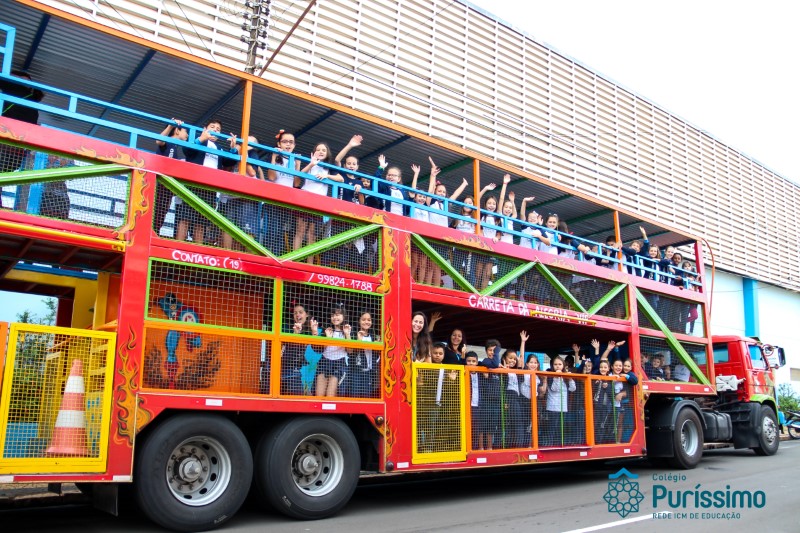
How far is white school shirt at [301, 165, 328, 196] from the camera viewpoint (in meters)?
8.27

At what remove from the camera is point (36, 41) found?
7.52m

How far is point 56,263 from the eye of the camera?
7.09 metres

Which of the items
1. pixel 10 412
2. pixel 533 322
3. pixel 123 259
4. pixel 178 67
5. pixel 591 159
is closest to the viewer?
pixel 10 412

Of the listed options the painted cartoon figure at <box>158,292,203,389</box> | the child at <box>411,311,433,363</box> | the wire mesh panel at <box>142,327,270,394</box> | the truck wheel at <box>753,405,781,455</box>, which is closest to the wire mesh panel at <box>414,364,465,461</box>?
the child at <box>411,311,433,363</box>

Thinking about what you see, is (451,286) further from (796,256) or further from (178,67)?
(796,256)

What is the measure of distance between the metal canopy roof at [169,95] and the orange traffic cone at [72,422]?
146 inches

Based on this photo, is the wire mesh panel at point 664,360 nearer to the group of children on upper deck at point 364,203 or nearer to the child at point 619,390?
the child at point 619,390

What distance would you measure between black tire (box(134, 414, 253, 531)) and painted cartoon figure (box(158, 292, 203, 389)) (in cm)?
48

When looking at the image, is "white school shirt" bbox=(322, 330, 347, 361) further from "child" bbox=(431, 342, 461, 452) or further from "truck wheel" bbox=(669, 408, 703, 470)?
"truck wheel" bbox=(669, 408, 703, 470)

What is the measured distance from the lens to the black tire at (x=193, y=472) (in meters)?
6.08

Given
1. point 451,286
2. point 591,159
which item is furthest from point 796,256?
point 451,286

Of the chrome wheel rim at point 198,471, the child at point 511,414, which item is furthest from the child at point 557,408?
the chrome wheel rim at point 198,471

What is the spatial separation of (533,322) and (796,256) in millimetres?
26891

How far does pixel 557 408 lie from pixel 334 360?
13.2ft
